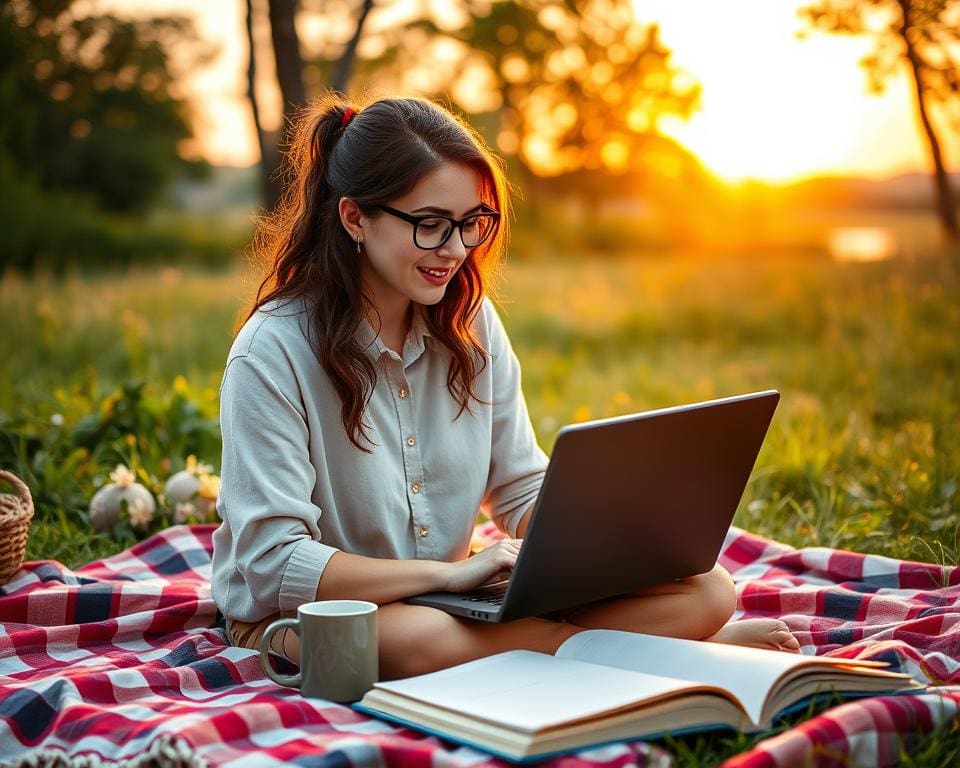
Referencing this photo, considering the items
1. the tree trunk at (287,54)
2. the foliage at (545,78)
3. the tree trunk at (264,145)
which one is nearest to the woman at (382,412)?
the tree trunk at (287,54)

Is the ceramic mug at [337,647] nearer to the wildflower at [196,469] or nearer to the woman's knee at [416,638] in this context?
the woman's knee at [416,638]

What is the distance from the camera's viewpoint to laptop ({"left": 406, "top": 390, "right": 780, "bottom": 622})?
6.43ft

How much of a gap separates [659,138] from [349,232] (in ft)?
74.1

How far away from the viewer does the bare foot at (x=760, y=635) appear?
243cm

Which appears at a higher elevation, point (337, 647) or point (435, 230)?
point (435, 230)

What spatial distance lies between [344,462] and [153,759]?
803 mm

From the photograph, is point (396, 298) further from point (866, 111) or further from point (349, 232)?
point (866, 111)

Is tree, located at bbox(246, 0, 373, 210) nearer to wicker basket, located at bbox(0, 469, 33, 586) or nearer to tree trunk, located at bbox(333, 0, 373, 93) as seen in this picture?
tree trunk, located at bbox(333, 0, 373, 93)

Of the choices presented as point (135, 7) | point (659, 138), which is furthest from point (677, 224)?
point (135, 7)

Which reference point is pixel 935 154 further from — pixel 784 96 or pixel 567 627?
pixel 567 627

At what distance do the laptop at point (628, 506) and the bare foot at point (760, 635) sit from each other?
156 mm

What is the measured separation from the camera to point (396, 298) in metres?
2.65

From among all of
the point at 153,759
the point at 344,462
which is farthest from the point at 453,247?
the point at 153,759

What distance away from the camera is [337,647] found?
2090 mm
